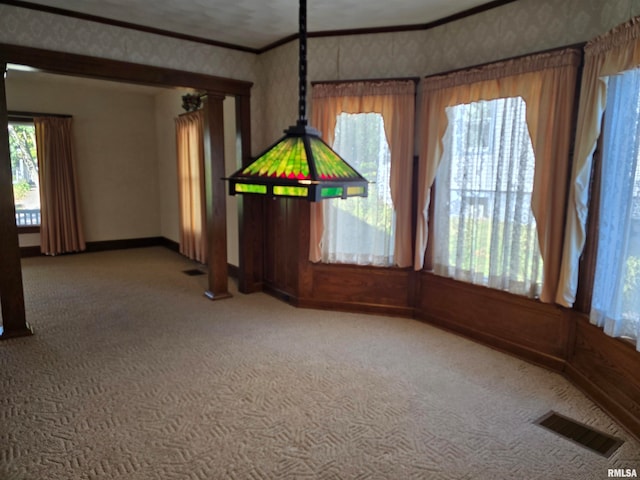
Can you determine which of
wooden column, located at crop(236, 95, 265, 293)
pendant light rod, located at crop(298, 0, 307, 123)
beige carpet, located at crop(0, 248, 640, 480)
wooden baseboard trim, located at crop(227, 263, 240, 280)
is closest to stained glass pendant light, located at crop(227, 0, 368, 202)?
pendant light rod, located at crop(298, 0, 307, 123)

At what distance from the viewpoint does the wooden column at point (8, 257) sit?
3463mm

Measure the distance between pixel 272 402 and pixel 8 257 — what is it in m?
2.70

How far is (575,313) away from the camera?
9.72 ft

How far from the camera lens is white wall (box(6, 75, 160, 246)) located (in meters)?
6.73

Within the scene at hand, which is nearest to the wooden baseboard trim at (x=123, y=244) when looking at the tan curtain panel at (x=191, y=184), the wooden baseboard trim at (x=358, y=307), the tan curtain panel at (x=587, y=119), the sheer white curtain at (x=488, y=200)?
the tan curtain panel at (x=191, y=184)

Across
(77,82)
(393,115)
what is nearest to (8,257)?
(393,115)

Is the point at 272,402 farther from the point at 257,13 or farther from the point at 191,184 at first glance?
the point at 191,184

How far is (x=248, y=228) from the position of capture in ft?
16.3

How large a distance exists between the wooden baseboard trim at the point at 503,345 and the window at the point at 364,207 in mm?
753

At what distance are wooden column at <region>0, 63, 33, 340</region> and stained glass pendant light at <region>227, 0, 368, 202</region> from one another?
260 centimetres

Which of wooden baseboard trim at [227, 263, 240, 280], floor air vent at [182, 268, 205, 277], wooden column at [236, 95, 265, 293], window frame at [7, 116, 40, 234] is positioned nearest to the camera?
wooden column at [236, 95, 265, 293]

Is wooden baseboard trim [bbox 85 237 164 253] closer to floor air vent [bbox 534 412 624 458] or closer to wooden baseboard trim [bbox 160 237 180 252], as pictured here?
wooden baseboard trim [bbox 160 237 180 252]

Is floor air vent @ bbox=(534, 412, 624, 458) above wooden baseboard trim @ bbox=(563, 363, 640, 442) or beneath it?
beneath

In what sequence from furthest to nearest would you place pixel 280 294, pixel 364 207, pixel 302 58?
1. pixel 280 294
2. pixel 364 207
3. pixel 302 58
